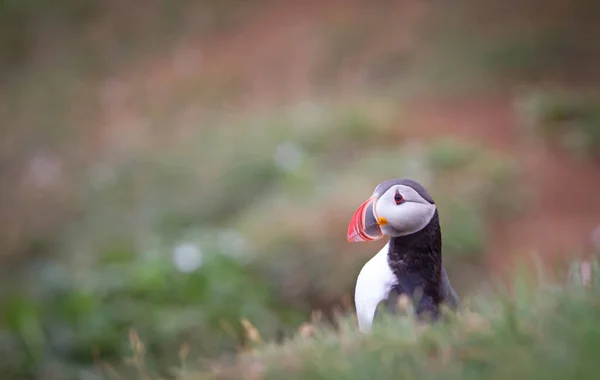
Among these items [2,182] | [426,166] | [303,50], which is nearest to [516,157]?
[426,166]

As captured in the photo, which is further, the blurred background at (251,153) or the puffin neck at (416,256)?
the blurred background at (251,153)

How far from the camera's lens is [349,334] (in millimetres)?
2041

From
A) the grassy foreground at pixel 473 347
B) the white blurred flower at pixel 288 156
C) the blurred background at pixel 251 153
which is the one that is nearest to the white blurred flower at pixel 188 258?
the blurred background at pixel 251 153

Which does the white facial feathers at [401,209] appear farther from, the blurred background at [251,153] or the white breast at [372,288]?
the blurred background at [251,153]

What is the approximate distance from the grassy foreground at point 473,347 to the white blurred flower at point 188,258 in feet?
10.8

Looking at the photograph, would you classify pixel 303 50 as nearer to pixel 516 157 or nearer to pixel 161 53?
pixel 161 53

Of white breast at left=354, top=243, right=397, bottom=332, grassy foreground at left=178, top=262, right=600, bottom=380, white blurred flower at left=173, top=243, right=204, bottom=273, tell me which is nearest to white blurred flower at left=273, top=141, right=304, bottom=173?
white blurred flower at left=173, top=243, right=204, bottom=273

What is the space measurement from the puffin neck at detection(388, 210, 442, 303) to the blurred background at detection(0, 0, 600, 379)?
436 mm

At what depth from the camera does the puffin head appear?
197 centimetres

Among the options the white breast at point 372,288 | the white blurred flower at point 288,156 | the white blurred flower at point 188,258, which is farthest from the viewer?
the white blurred flower at point 288,156

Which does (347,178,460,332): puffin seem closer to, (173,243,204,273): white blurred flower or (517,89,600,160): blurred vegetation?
(173,243,204,273): white blurred flower

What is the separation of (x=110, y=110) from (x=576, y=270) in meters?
8.52

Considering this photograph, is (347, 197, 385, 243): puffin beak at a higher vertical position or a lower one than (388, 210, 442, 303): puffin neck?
higher

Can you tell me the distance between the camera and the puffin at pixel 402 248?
6.48 ft
